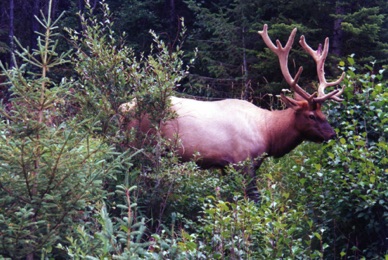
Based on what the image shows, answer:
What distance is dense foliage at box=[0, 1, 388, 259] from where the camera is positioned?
364cm

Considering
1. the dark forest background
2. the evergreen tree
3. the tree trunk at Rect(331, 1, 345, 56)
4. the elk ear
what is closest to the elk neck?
the elk ear

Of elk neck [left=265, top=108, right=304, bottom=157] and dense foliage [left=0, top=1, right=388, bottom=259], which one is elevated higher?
dense foliage [left=0, top=1, right=388, bottom=259]

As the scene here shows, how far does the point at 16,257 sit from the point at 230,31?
11430 mm

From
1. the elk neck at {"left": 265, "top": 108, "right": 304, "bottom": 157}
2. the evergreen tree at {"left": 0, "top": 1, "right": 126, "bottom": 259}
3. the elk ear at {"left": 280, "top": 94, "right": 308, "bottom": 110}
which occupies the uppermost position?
the evergreen tree at {"left": 0, "top": 1, "right": 126, "bottom": 259}

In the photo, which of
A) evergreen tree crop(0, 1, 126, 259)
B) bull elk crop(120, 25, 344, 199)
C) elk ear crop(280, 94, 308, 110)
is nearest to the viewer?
evergreen tree crop(0, 1, 126, 259)

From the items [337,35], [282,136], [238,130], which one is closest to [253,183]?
[238,130]

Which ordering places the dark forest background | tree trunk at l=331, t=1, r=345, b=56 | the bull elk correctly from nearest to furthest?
the bull elk, the dark forest background, tree trunk at l=331, t=1, r=345, b=56

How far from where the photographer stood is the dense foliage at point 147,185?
12.0 ft

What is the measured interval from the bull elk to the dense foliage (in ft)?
0.98

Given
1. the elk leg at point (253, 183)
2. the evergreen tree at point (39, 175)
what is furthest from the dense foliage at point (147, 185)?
the elk leg at point (253, 183)

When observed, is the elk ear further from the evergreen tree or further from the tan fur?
the evergreen tree

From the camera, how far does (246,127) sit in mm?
7906

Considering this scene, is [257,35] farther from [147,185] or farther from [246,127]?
[147,185]

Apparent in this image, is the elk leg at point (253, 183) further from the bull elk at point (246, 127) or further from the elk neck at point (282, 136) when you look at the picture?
the elk neck at point (282, 136)
